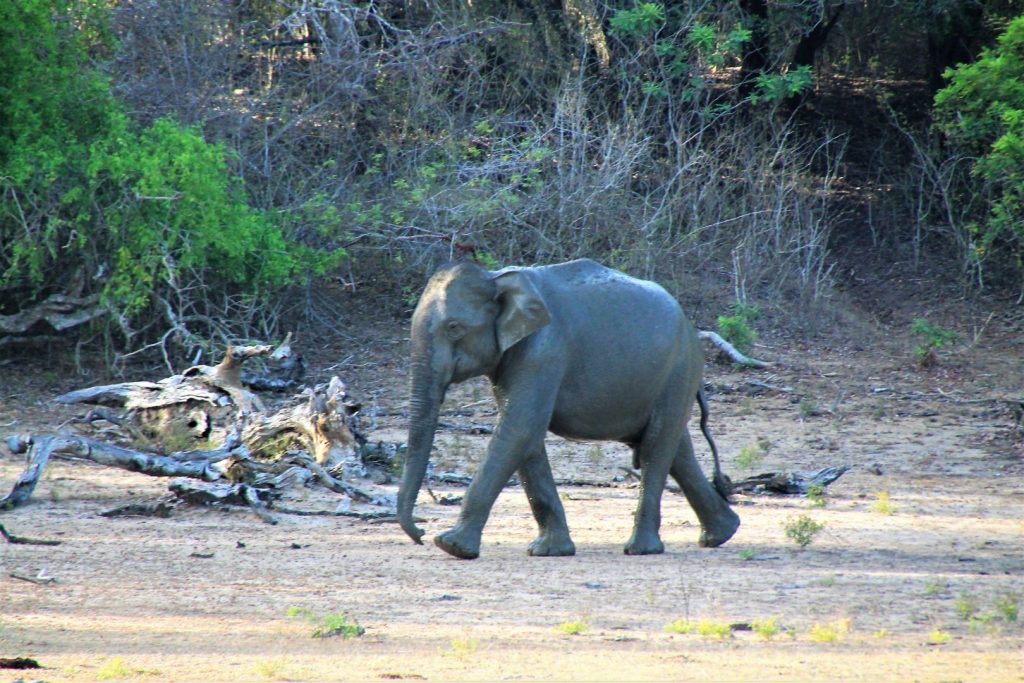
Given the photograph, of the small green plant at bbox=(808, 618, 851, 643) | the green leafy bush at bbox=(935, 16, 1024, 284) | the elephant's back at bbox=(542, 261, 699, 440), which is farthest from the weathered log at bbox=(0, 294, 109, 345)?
the green leafy bush at bbox=(935, 16, 1024, 284)

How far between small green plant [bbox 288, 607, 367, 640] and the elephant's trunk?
1.14m

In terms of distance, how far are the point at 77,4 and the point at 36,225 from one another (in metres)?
2.59

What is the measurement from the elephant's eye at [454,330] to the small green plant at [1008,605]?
10.3 ft

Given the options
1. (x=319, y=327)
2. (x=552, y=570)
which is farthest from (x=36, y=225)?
(x=552, y=570)

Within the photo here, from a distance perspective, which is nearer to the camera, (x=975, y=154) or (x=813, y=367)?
(x=813, y=367)

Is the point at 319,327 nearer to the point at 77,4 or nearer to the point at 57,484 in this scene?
the point at 77,4

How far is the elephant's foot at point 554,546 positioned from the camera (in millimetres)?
8062

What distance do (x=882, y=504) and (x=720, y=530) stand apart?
1.97m

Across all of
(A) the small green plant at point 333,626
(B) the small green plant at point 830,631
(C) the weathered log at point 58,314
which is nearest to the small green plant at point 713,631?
(B) the small green plant at point 830,631

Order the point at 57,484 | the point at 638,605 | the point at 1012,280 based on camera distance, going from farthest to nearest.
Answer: the point at 1012,280, the point at 57,484, the point at 638,605

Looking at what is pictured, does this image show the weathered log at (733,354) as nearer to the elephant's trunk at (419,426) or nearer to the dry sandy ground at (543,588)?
the dry sandy ground at (543,588)

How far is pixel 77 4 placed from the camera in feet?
48.4

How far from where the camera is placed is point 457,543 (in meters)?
7.75

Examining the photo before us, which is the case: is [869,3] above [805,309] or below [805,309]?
above
